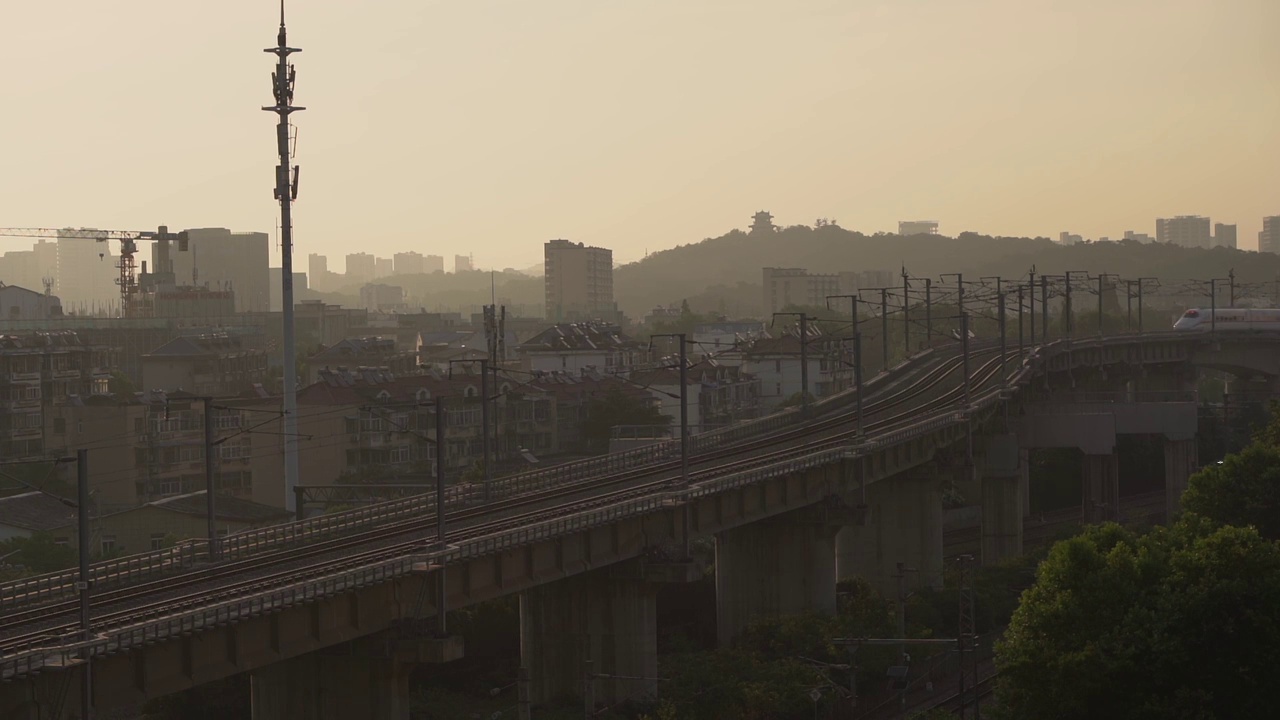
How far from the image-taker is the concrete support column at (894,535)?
71375 millimetres

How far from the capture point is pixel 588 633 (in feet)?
157

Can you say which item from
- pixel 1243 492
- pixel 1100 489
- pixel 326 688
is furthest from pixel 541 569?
pixel 1100 489

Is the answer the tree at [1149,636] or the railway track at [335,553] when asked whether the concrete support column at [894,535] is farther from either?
the tree at [1149,636]

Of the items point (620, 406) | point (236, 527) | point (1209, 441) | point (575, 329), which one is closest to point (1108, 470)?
point (1209, 441)

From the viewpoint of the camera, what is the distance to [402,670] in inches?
1494

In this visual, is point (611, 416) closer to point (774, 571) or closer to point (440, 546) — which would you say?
point (774, 571)

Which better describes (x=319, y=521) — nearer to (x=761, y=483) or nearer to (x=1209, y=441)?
(x=761, y=483)

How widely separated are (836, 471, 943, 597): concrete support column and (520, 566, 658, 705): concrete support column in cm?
2496

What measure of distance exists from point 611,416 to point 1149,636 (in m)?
73.4

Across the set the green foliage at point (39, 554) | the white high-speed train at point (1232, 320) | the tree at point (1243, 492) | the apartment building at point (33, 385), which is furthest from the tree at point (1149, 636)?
the white high-speed train at point (1232, 320)

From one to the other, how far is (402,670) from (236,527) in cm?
3621


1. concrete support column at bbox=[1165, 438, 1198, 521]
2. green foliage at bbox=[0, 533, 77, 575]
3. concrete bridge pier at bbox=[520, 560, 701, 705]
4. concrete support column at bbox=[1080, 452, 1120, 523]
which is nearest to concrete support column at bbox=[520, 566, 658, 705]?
concrete bridge pier at bbox=[520, 560, 701, 705]

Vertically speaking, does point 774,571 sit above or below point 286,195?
below

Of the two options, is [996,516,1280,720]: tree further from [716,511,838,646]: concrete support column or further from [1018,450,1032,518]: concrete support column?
[1018,450,1032,518]: concrete support column
